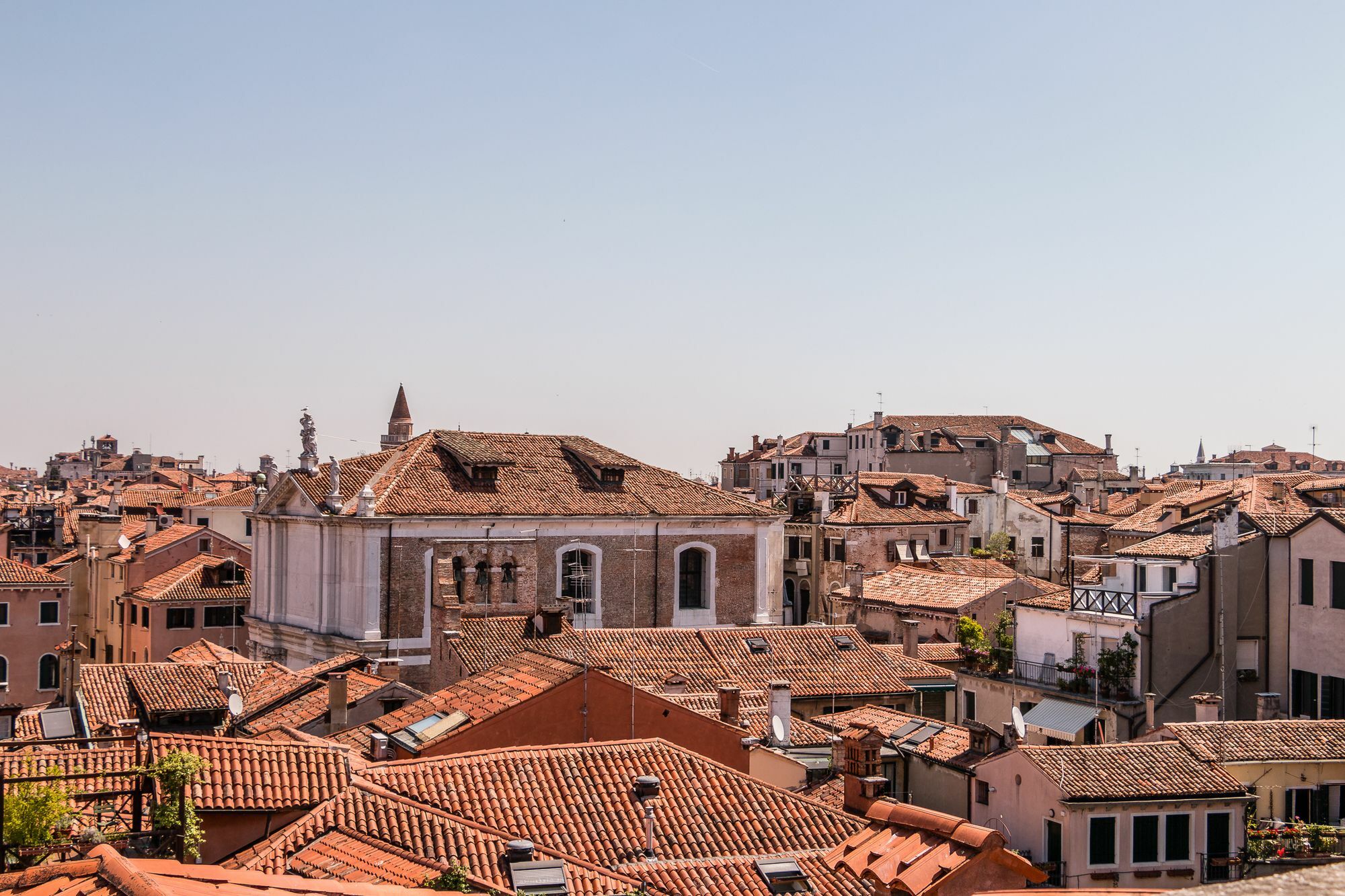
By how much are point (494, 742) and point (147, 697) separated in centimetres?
1444

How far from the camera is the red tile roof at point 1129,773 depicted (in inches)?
759

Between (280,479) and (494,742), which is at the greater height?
(280,479)

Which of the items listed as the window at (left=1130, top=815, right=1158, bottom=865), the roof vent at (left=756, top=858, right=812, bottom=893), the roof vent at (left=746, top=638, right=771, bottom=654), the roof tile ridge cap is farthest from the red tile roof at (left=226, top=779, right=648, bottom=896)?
the roof vent at (left=746, top=638, right=771, bottom=654)

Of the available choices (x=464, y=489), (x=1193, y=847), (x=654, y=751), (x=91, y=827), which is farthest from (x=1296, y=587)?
(x=91, y=827)

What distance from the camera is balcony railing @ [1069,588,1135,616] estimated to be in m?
29.2

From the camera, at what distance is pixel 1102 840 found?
757 inches

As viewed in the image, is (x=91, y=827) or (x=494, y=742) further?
(x=494, y=742)

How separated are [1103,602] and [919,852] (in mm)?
16062

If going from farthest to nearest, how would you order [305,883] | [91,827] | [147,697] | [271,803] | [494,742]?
[147,697] < [494,742] < [271,803] < [91,827] < [305,883]

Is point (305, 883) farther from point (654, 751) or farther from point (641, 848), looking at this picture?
point (654, 751)

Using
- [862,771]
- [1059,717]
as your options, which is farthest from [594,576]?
[862,771]

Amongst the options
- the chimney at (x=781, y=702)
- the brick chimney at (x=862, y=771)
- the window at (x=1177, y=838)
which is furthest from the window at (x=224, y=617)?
the window at (x=1177, y=838)

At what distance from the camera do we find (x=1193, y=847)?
64.5 feet

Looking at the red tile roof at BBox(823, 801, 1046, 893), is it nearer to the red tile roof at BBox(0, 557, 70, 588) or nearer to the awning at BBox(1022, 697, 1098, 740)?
the awning at BBox(1022, 697, 1098, 740)
